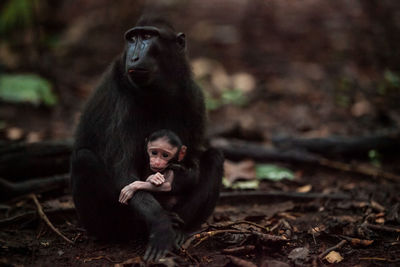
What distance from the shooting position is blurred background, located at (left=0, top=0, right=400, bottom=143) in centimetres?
761

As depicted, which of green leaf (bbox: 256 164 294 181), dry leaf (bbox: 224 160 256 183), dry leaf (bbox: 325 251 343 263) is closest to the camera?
dry leaf (bbox: 325 251 343 263)

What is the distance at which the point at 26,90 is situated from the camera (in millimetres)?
7578

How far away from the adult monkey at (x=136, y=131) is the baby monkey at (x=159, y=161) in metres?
0.07

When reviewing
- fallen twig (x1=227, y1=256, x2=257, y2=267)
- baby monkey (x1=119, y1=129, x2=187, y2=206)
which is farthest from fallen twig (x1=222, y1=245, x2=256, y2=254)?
baby monkey (x1=119, y1=129, x2=187, y2=206)

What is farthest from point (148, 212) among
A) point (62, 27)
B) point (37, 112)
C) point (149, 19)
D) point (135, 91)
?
point (62, 27)

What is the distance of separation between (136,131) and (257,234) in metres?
1.33

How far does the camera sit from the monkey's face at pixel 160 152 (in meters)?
3.70

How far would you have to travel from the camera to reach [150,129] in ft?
13.0

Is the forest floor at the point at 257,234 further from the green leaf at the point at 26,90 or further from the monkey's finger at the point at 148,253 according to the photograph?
the green leaf at the point at 26,90

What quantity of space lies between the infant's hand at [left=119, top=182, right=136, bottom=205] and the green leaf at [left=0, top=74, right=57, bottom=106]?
14.5 feet

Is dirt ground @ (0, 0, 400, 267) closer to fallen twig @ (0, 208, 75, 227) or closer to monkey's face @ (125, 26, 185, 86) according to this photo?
fallen twig @ (0, 208, 75, 227)

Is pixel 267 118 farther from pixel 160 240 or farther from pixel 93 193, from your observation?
pixel 160 240

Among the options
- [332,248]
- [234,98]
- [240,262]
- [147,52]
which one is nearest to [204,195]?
[240,262]

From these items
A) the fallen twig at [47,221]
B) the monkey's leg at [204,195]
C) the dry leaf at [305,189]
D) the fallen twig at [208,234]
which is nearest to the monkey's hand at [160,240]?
the fallen twig at [208,234]
